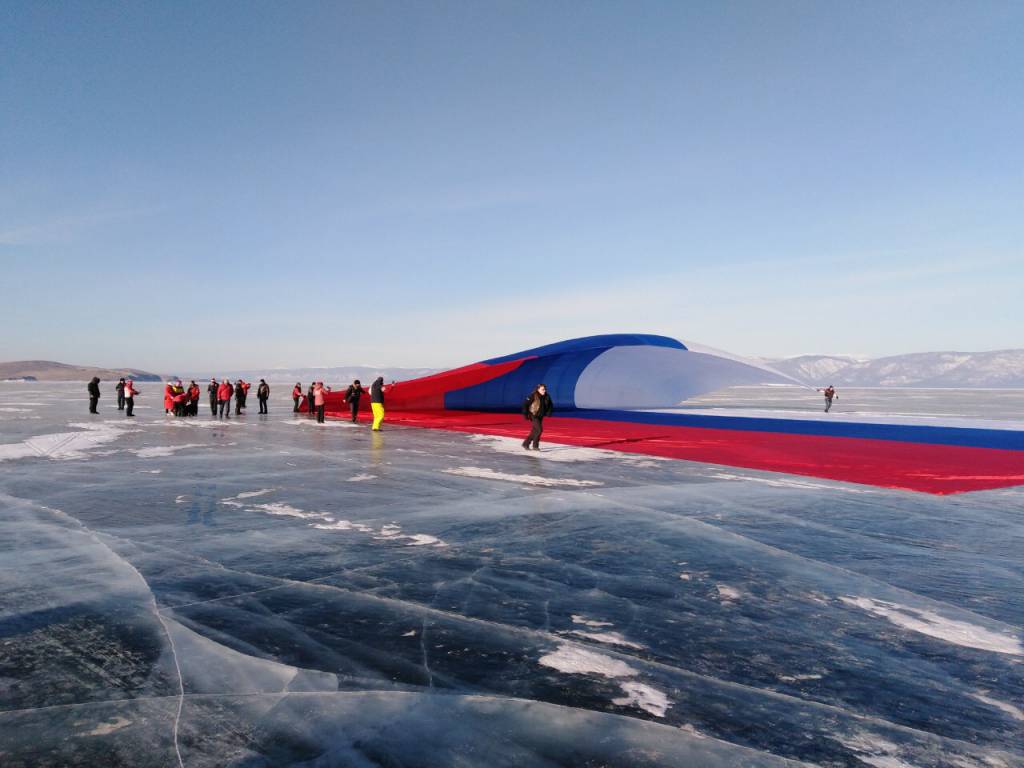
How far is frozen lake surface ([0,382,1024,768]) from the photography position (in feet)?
11.1

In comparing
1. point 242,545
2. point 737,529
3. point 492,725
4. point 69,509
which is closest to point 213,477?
point 69,509

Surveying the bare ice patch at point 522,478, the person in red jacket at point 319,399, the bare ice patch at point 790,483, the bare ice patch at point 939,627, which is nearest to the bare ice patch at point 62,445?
the person in red jacket at point 319,399

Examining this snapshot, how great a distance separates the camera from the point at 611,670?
13.8 feet

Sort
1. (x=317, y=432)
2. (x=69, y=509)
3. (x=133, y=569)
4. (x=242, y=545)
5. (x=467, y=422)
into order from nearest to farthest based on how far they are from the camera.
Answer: (x=133, y=569)
(x=242, y=545)
(x=69, y=509)
(x=317, y=432)
(x=467, y=422)

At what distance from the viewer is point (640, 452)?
16750 mm

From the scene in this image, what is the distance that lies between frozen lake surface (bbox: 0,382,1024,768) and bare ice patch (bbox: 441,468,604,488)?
53.2 inches

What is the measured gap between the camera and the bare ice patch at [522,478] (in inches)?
452

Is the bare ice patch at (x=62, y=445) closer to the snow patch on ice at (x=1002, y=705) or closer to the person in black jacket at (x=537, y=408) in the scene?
the person in black jacket at (x=537, y=408)

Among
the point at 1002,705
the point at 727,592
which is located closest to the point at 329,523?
the point at 727,592

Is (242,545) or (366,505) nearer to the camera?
(242,545)

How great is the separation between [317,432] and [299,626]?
17601mm

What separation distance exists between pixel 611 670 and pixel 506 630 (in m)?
0.92

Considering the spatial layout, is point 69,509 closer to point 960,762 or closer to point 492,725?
point 492,725

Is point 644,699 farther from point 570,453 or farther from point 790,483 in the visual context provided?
point 570,453
